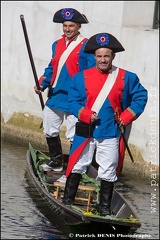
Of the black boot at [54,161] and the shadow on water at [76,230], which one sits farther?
the black boot at [54,161]

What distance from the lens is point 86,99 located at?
12.5m

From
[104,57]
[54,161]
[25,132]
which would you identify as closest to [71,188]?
[104,57]

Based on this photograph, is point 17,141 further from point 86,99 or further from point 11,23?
point 86,99

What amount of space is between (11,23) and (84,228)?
6013 millimetres

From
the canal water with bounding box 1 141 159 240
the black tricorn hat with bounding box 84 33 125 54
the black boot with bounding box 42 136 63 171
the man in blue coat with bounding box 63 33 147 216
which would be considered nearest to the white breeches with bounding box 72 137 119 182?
the man in blue coat with bounding box 63 33 147 216

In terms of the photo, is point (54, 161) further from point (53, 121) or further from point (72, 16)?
point (72, 16)

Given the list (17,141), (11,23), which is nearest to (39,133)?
(17,141)

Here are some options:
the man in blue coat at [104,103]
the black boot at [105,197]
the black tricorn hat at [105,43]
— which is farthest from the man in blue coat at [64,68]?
the black boot at [105,197]

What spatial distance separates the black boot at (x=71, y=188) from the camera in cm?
1296

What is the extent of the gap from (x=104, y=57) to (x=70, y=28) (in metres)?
1.65

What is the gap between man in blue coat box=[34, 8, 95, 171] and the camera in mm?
13875

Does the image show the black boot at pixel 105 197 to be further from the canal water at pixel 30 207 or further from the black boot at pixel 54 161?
the black boot at pixel 54 161

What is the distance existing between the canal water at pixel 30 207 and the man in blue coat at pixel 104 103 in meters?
0.97

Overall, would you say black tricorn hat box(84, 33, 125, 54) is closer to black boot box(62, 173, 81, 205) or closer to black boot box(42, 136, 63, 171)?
black boot box(62, 173, 81, 205)
